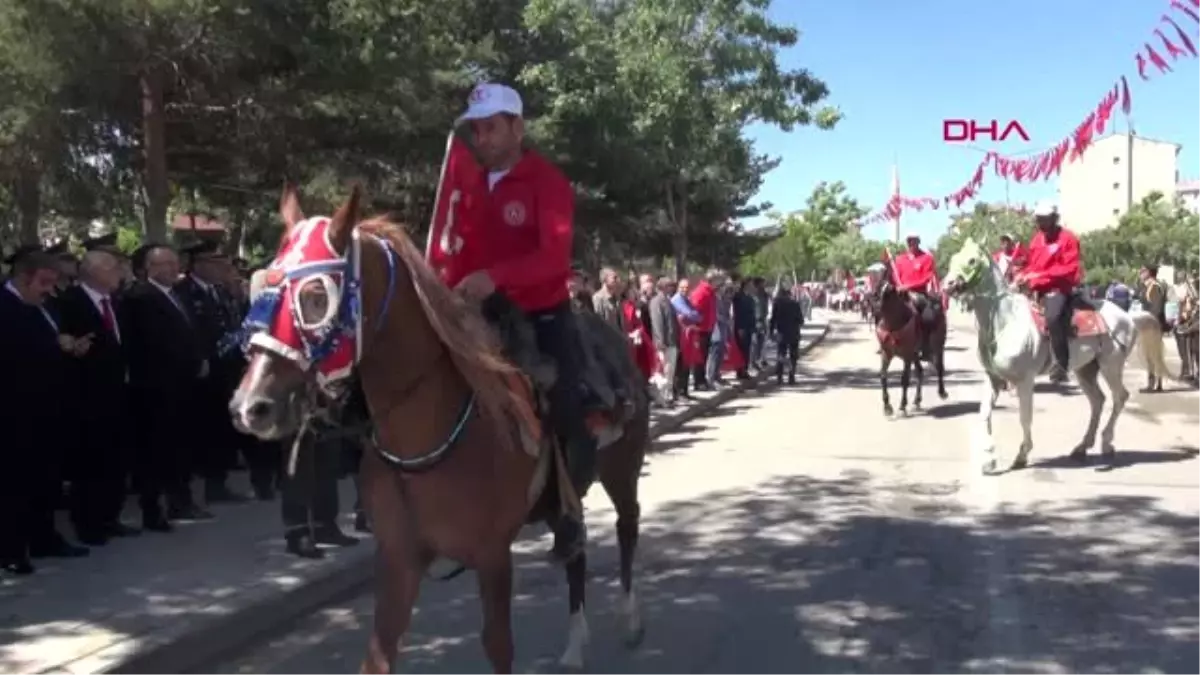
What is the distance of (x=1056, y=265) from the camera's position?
A: 45.2 ft

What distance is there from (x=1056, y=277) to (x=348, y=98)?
8.25 m

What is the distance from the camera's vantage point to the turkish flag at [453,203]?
514 cm

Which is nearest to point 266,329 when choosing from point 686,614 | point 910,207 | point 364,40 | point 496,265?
point 496,265

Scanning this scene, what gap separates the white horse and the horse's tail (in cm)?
651

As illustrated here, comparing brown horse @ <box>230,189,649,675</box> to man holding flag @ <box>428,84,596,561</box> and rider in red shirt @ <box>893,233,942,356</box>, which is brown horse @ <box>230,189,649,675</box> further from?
rider in red shirt @ <box>893,233,942,356</box>

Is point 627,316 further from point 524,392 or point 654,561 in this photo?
point 524,392

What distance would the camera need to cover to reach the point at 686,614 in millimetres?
7586

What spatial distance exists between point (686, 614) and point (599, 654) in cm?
99

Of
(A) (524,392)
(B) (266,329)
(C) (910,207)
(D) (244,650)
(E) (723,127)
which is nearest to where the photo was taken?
(B) (266,329)

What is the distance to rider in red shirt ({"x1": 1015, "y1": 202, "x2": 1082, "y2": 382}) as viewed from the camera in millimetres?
13617

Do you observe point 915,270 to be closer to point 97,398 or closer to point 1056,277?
point 1056,277

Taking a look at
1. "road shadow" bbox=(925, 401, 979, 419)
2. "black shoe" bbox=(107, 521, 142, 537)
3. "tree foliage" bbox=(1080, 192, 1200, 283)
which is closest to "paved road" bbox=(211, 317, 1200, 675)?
"black shoe" bbox=(107, 521, 142, 537)

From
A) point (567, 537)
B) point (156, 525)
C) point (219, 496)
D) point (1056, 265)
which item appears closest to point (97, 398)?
point (156, 525)

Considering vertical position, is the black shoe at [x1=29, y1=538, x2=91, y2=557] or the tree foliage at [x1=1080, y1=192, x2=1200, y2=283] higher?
the tree foliage at [x1=1080, y1=192, x2=1200, y2=283]
